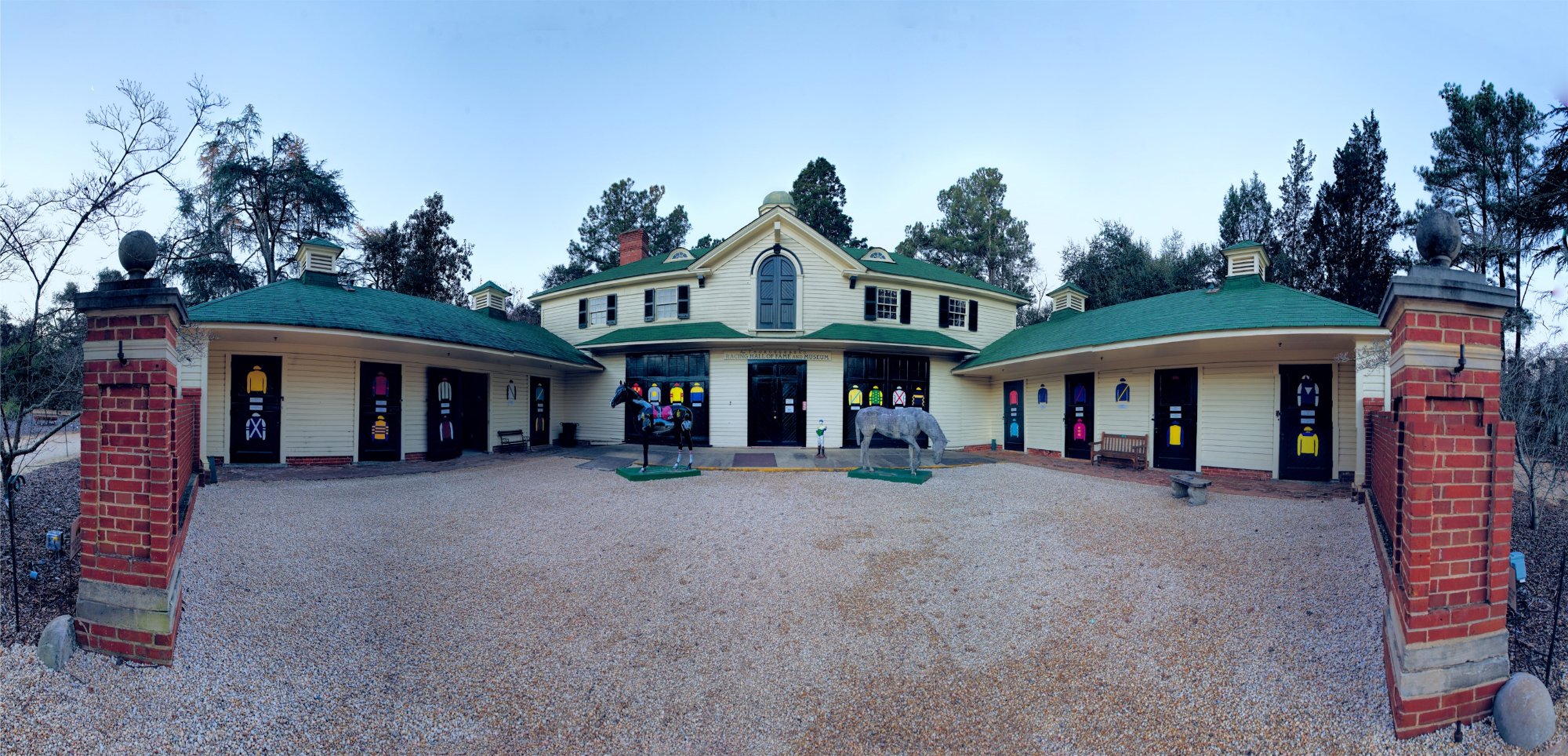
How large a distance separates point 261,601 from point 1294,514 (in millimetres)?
12365

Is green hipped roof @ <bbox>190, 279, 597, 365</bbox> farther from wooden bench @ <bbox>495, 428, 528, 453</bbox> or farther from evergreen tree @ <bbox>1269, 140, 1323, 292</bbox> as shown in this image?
evergreen tree @ <bbox>1269, 140, 1323, 292</bbox>

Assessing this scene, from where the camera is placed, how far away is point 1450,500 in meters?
3.14

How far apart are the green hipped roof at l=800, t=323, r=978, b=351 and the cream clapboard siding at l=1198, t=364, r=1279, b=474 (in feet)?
22.7

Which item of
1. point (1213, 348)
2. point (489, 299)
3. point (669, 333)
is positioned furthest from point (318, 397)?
point (1213, 348)

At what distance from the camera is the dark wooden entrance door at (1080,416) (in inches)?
615

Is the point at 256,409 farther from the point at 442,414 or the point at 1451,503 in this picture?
the point at 1451,503

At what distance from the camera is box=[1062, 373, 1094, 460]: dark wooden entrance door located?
1563 cm

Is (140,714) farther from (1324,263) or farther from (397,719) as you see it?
(1324,263)

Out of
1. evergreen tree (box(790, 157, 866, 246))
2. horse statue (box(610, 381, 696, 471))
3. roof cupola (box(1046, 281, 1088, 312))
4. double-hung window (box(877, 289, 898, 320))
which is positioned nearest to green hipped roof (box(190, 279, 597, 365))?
horse statue (box(610, 381, 696, 471))

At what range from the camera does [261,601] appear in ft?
16.0

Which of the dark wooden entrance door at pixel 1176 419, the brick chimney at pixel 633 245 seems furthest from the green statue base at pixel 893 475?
the brick chimney at pixel 633 245

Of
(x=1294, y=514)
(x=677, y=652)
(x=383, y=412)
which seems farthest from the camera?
(x=383, y=412)

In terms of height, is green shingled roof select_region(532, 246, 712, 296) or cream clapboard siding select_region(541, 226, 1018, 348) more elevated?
green shingled roof select_region(532, 246, 712, 296)

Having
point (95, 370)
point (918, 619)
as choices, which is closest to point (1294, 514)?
point (918, 619)
